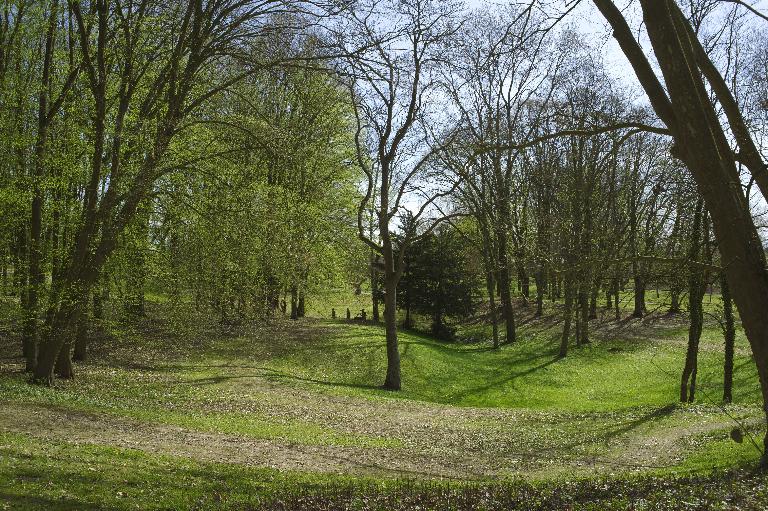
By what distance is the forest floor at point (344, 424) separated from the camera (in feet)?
28.2

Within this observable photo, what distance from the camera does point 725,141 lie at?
7.55 meters

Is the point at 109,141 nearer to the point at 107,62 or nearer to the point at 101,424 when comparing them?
the point at 107,62

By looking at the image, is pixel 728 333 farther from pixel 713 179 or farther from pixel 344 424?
pixel 713 179

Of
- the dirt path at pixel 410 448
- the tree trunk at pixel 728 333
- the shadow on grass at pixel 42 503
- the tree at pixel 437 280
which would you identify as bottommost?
the dirt path at pixel 410 448

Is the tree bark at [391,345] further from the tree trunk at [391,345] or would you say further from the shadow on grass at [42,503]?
the shadow on grass at [42,503]

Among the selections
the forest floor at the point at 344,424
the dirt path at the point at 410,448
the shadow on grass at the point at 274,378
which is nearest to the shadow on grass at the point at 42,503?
the forest floor at the point at 344,424

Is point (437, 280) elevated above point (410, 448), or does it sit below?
above

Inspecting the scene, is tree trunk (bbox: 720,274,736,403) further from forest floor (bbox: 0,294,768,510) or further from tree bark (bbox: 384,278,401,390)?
tree bark (bbox: 384,278,401,390)

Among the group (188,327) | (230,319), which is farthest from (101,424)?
(230,319)

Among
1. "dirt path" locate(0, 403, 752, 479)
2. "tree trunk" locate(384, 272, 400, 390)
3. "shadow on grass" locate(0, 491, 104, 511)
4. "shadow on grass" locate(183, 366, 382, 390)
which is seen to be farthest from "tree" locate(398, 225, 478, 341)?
"shadow on grass" locate(0, 491, 104, 511)

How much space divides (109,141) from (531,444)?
15888mm

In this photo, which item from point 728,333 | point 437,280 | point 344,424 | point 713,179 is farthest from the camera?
point 437,280

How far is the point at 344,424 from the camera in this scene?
17.1 m

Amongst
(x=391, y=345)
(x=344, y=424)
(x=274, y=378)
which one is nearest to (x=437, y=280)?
(x=391, y=345)
